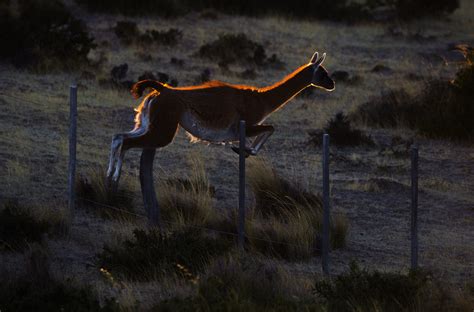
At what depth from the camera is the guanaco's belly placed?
1111cm

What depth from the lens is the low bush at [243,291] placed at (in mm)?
7930

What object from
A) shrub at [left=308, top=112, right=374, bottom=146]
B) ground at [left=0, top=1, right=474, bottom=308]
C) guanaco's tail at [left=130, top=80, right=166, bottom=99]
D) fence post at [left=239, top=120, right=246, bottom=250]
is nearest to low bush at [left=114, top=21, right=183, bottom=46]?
ground at [left=0, top=1, right=474, bottom=308]

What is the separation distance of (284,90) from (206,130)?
4.29ft

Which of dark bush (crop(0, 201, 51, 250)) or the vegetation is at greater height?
the vegetation

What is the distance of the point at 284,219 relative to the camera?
1204 cm

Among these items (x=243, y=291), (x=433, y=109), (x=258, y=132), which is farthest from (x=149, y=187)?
(x=433, y=109)

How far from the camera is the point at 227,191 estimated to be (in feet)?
45.4

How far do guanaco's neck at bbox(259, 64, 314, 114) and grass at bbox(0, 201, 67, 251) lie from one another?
2458 millimetres

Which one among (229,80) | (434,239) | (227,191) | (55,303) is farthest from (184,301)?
(229,80)

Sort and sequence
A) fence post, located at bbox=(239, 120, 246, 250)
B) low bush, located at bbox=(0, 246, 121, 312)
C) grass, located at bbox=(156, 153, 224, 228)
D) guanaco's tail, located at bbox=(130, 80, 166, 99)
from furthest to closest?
grass, located at bbox=(156, 153, 224, 228) < guanaco's tail, located at bbox=(130, 80, 166, 99) < fence post, located at bbox=(239, 120, 246, 250) < low bush, located at bbox=(0, 246, 121, 312)

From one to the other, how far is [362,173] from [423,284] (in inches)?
269

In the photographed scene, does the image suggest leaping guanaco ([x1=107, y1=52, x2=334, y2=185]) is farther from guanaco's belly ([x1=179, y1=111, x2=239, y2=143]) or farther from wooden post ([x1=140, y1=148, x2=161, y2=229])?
wooden post ([x1=140, y1=148, x2=161, y2=229])

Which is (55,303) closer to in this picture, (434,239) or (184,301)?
(184,301)

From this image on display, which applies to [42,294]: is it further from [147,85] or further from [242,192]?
[147,85]
